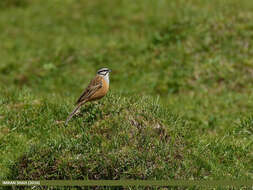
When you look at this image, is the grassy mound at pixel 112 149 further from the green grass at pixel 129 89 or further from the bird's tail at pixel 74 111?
the bird's tail at pixel 74 111

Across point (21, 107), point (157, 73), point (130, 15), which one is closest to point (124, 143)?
Answer: point (21, 107)

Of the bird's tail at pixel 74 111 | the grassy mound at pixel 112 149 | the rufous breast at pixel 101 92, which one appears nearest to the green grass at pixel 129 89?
the grassy mound at pixel 112 149

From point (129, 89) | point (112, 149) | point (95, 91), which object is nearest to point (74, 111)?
point (95, 91)

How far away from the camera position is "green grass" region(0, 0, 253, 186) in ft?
22.8

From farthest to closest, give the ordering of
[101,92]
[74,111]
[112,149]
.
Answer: [74,111] → [101,92] → [112,149]

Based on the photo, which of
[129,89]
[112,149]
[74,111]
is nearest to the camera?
[112,149]

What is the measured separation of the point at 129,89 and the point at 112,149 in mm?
7664

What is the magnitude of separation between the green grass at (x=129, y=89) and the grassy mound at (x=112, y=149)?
2 cm

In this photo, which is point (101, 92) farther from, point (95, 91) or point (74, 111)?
point (74, 111)

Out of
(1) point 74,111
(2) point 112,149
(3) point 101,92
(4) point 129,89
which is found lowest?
(2) point 112,149

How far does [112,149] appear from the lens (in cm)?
686

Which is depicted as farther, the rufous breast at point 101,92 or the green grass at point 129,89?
the rufous breast at point 101,92

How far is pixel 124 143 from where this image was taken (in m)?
7.02

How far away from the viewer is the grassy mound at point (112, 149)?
6.71m
